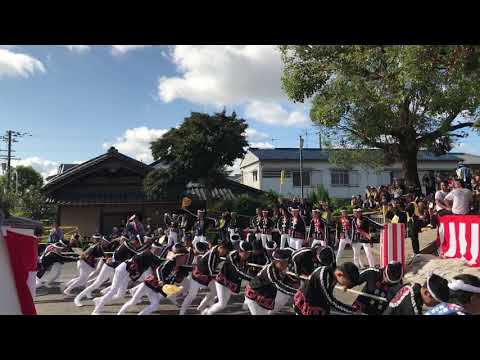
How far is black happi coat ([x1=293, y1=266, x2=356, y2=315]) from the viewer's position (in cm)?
437

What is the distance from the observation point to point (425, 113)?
1375cm

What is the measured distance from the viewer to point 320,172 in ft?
91.8

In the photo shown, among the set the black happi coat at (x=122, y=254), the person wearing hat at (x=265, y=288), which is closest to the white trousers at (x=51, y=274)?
the black happi coat at (x=122, y=254)

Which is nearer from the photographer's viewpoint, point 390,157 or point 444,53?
point 444,53

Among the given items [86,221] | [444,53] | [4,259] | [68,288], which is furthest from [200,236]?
[4,259]

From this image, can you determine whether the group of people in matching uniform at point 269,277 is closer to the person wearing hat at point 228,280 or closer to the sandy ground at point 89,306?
the person wearing hat at point 228,280

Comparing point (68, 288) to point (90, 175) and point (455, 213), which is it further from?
point (90, 175)

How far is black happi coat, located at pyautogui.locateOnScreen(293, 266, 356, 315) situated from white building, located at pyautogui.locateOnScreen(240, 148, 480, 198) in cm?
2272

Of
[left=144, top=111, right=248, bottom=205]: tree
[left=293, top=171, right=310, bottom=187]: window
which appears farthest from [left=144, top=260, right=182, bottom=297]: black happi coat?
[left=293, top=171, right=310, bottom=187]: window

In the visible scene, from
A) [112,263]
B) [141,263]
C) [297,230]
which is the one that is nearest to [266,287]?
[141,263]

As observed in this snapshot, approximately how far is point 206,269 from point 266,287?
1.68 metres

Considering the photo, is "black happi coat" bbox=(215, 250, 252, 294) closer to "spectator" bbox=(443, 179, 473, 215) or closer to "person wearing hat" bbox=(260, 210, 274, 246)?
"spectator" bbox=(443, 179, 473, 215)
